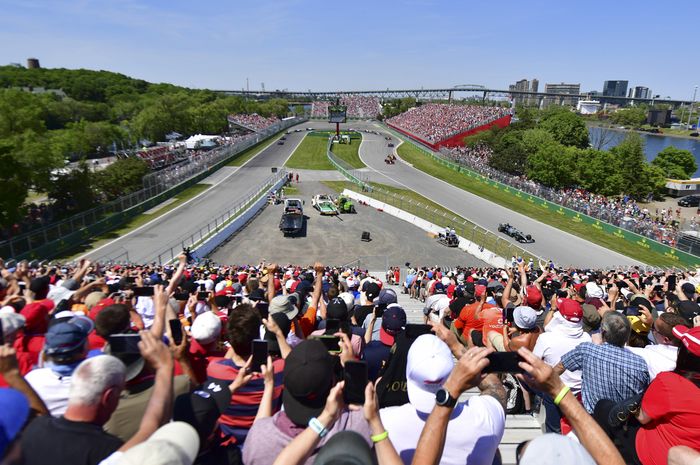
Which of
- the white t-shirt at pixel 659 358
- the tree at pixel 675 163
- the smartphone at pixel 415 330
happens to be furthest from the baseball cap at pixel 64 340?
the tree at pixel 675 163

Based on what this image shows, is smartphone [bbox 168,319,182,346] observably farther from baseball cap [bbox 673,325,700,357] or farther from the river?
the river

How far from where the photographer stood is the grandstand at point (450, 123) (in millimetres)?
74250

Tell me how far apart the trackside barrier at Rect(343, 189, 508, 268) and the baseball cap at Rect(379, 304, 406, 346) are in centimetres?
2158

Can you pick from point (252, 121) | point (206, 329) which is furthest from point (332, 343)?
point (252, 121)

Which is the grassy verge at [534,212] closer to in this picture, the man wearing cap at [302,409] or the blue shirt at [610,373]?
the blue shirt at [610,373]

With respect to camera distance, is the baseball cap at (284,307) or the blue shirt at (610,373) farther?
the baseball cap at (284,307)

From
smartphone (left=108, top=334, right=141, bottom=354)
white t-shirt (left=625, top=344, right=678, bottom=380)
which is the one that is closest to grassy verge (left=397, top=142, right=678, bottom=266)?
white t-shirt (left=625, top=344, right=678, bottom=380)

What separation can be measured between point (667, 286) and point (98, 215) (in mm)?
33168

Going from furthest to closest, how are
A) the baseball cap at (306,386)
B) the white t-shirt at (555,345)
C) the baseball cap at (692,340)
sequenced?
1. the white t-shirt at (555,345)
2. the baseball cap at (692,340)
3. the baseball cap at (306,386)

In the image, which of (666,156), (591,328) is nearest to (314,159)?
(666,156)

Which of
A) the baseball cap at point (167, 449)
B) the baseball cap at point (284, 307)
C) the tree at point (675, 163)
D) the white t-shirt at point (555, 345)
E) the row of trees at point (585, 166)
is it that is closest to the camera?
the baseball cap at point (167, 449)

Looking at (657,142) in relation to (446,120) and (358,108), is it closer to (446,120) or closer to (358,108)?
(446,120)

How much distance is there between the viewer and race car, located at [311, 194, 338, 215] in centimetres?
3572

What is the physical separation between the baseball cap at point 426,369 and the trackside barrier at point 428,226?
23276 mm
